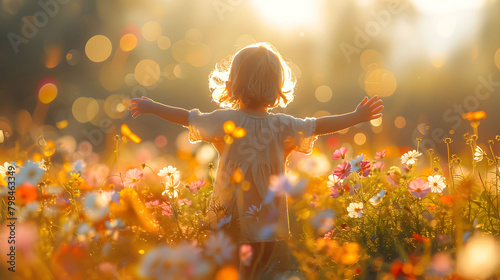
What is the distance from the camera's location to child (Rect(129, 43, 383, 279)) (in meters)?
2.71

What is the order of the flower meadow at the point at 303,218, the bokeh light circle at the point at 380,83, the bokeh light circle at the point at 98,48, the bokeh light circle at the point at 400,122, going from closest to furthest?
the flower meadow at the point at 303,218, the bokeh light circle at the point at 400,122, the bokeh light circle at the point at 98,48, the bokeh light circle at the point at 380,83

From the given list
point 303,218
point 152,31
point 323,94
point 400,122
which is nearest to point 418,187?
point 303,218

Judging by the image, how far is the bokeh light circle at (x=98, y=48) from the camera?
13.6 m

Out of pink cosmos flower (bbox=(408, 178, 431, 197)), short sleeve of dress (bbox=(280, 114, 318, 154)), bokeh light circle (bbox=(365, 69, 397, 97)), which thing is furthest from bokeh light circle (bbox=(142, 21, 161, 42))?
pink cosmos flower (bbox=(408, 178, 431, 197))

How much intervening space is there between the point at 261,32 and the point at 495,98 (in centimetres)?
711

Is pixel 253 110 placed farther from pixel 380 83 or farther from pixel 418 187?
pixel 380 83

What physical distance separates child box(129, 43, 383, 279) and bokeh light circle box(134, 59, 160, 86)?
36.3 feet

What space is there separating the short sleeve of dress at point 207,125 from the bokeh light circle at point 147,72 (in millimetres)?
11048

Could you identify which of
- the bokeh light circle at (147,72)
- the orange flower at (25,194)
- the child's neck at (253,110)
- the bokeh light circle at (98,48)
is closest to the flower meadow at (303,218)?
the orange flower at (25,194)

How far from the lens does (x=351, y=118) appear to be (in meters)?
2.81

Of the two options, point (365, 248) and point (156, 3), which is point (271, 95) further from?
point (156, 3)

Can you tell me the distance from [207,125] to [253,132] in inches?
11.9

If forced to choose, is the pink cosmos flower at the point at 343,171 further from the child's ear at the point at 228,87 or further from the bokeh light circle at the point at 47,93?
the bokeh light circle at the point at 47,93

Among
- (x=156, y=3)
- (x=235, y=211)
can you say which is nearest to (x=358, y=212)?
(x=235, y=211)
